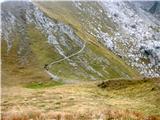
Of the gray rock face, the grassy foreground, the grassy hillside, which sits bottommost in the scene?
the grassy foreground

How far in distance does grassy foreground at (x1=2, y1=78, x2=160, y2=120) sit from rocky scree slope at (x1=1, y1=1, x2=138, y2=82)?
77.5m

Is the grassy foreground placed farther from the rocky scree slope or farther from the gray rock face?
the gray rock face

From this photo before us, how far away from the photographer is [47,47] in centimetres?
→ 16312

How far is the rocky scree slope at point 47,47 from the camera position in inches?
5871

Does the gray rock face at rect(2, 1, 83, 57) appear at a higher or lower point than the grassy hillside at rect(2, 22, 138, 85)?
higher

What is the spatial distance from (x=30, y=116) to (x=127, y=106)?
15011 mm

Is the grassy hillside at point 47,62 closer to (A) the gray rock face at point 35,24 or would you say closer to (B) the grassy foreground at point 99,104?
(A) the gray rock face at point 35,24

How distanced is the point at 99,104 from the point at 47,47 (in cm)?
11983

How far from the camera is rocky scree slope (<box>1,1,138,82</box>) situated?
489 feet

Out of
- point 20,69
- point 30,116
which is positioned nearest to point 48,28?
point 20,69

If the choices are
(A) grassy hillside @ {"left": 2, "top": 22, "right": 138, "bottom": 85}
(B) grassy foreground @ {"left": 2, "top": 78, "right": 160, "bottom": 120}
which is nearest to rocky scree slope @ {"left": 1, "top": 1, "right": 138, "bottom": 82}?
(A) grassy hillside @ {"left": 2, "top": 22, "right": 138, "bottom": 85}

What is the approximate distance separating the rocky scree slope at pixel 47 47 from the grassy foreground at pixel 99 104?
77.5 m

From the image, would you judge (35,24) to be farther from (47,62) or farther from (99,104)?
(99,104)

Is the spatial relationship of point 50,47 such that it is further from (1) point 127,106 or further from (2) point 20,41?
(1) point 127,106
